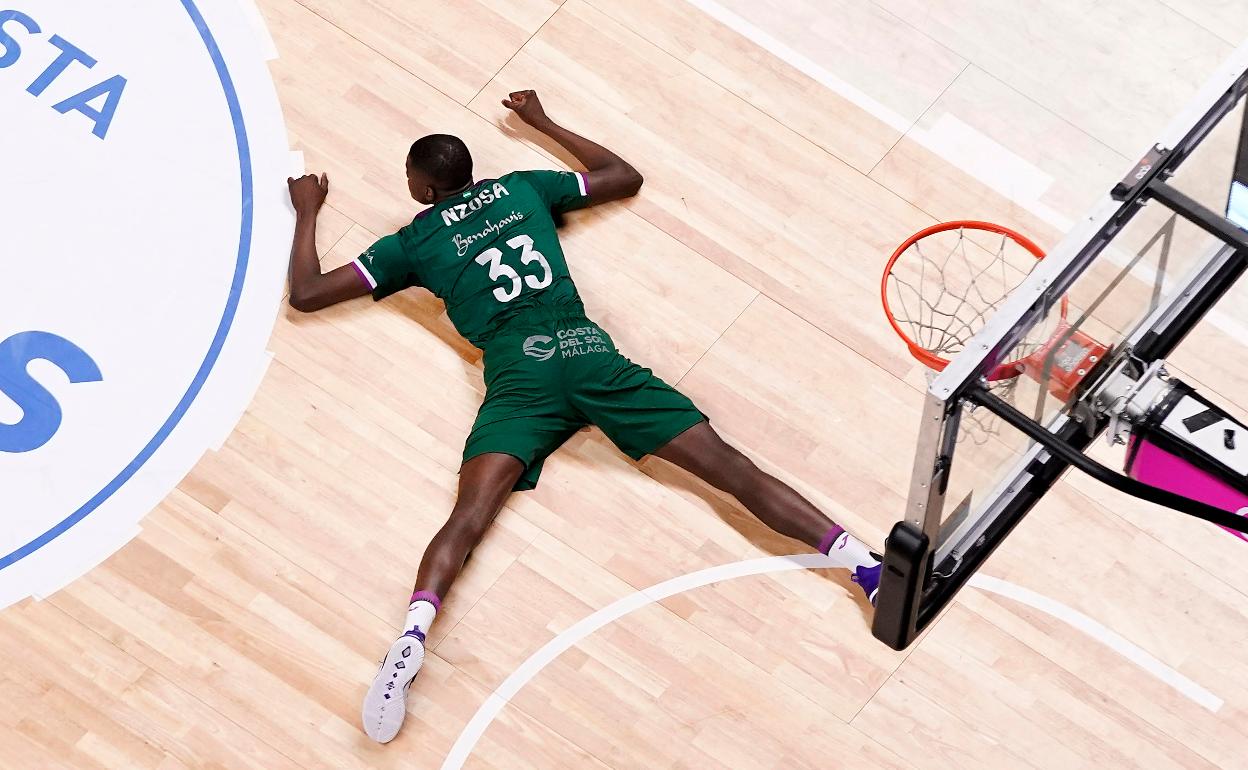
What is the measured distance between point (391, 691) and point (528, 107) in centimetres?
224

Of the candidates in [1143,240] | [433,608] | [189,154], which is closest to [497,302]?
[433,608]

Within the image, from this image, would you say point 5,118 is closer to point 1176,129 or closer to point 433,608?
point 433,608

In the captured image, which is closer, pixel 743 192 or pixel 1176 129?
pixel 1176 129

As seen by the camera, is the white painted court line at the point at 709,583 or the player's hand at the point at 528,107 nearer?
the white painted court line at the point at 709,583

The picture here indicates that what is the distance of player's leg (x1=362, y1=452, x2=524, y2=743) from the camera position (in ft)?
15.9

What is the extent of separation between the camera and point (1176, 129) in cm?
368

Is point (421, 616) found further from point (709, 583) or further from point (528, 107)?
point (528, 107)

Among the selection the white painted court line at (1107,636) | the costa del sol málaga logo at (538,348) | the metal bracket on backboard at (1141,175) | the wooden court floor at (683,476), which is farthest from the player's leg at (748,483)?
the metal bracket on backboard at (1141,175)

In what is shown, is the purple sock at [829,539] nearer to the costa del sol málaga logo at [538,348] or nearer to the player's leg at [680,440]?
the player's leg at [680,440]

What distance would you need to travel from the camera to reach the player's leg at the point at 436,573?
4.84 m

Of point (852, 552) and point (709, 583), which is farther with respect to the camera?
point (709, 583)

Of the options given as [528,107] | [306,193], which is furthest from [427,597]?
[528,107]

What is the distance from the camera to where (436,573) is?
16.4ft

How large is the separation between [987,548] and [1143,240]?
3.19 ft
